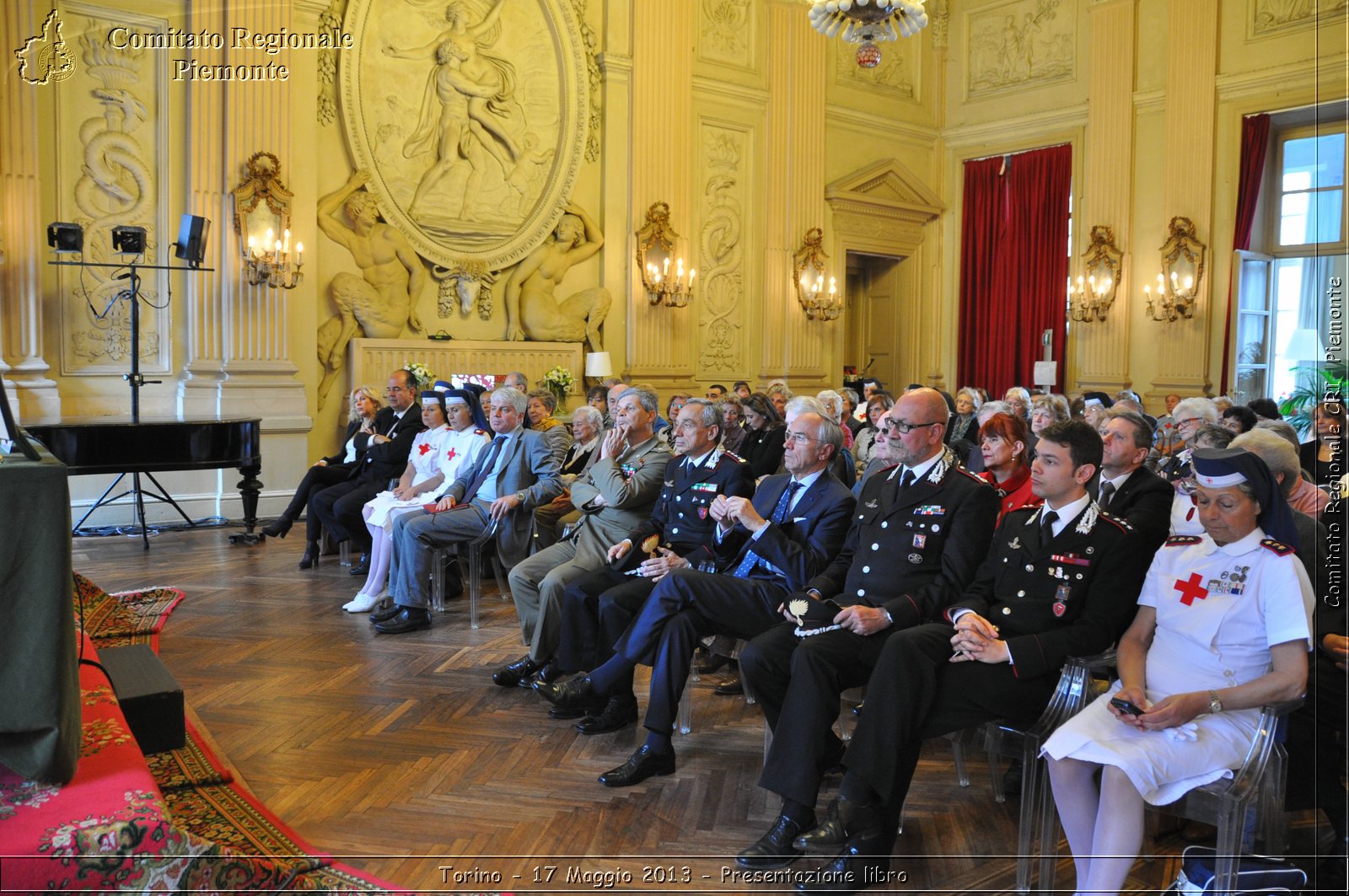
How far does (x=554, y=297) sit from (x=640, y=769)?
329 inches

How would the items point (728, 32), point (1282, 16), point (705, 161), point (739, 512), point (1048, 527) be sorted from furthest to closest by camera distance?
point (728, 32) → point (705, 161) → point (1282, 16) → point (739, 512) → point (1048, 527)

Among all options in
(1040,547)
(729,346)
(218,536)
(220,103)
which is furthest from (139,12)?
(1040,547)

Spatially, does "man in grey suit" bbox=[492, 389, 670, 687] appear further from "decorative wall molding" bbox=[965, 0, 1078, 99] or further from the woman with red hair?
"decorative wall molding" bbox=[965, 0, 1078, 99]

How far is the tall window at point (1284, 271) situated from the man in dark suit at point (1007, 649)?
10382 millimetres

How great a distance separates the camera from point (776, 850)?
3000 millimetres

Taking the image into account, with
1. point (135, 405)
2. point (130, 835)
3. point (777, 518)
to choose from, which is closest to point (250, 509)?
point (135, 405)

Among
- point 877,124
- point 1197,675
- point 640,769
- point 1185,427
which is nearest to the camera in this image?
point 1197,675

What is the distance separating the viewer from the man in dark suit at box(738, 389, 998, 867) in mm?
3092

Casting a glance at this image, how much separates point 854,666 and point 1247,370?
10.9 metres

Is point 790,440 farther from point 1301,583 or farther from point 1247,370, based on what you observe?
point 1247,370

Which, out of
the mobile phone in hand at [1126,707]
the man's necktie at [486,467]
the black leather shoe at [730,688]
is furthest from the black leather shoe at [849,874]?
the man's necktie at [486,467]

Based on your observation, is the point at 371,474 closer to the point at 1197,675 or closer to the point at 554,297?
the point at 554,297

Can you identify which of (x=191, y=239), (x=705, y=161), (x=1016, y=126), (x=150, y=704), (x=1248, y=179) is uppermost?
(x=1016, y=126)

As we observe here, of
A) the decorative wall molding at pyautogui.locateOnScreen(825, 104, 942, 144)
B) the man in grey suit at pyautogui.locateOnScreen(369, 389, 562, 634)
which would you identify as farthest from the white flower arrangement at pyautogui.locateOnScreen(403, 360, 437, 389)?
the decorative wall molding at pyautogui.locateOnScreen(825, 104, 942, 144)
